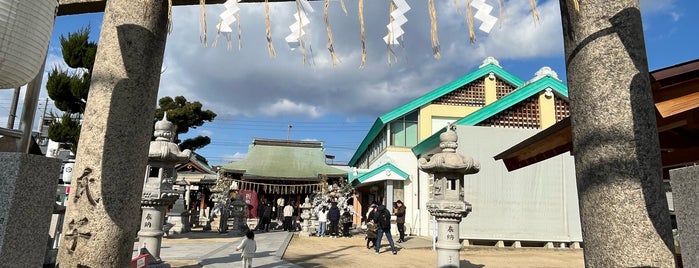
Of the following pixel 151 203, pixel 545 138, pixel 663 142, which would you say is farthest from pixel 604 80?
pixel 151 203

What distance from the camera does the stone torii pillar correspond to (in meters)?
2.90

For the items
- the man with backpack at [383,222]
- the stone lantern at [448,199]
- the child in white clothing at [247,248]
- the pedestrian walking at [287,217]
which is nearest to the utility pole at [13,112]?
the child in white clothing at [247,248]

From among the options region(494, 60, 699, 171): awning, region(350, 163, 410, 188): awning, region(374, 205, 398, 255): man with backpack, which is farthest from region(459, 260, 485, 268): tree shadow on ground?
region(350, 163, 410, 188): awning

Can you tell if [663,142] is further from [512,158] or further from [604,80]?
[604,80]

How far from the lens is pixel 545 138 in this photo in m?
4.85

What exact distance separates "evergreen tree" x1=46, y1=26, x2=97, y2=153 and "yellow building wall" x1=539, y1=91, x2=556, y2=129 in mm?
16660

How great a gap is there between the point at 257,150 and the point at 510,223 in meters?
21.1

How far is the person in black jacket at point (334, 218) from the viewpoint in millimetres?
17797

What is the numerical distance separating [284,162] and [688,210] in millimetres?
29034

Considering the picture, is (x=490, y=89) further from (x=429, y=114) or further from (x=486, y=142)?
(x=486, y=142)

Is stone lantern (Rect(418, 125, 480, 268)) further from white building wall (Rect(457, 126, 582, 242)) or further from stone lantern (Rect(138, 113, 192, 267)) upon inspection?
white building wall (Rect(457, 126, 582, 242))

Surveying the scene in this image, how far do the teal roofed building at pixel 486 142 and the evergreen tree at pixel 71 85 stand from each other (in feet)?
39.3

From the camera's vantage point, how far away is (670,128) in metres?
3.81

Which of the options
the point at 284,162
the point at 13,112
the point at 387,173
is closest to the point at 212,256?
the point at 13,112
